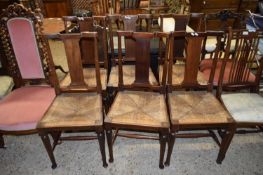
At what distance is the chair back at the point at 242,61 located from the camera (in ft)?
5.39

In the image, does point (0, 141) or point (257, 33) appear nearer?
point (257, 33)

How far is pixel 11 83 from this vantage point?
2.01 meters

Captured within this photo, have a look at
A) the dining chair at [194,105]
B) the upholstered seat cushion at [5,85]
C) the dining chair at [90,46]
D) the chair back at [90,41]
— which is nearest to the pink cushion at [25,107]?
the upholstered seat cushion at [5,85]

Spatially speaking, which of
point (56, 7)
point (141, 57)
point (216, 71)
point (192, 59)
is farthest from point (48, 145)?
point (56, 7)

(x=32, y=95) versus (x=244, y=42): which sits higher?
(x=244, y=42)

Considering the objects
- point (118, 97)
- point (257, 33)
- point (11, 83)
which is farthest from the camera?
point (11, 83)

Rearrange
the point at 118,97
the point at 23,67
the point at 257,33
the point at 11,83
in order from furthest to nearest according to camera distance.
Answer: the point at 11,83 < the point at 23,67 < the point at 118,97 < the point at 257,33

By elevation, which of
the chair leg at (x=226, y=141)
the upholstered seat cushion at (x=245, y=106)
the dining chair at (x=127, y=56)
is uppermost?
the dining chair at (x=127, y=56)

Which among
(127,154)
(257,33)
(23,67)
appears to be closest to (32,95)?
(23,67)

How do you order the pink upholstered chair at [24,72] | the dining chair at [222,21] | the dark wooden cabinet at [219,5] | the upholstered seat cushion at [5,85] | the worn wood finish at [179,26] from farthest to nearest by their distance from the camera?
the dark wooden cabinet at [219,5], the dining chair at [222,21], the worn wood finish at [179,26], the upholstered seat cushion at [5,85], the pink upholstered chair at [24,72]

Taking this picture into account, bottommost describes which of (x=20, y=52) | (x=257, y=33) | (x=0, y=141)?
(x=0, y=141)

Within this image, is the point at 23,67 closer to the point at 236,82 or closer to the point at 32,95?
the point at 32,95

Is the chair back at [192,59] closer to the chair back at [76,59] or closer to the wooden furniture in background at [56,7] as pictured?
the chair back at [76,59]

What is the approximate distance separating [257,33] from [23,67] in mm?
2071
